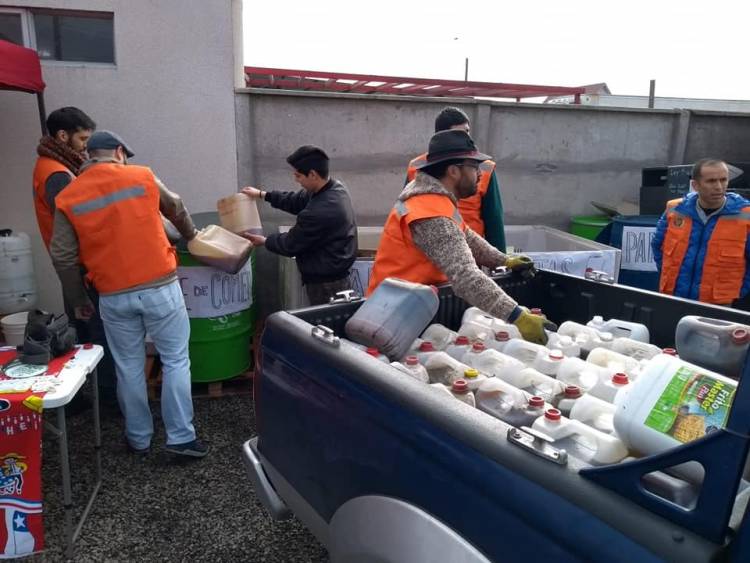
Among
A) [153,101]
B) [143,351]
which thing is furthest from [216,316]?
[153,101]

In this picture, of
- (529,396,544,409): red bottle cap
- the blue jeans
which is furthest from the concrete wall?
(529,396,544,409): red bottle cap

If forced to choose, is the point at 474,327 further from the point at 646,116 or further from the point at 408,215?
the point at 646,116

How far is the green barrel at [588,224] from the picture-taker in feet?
20.4

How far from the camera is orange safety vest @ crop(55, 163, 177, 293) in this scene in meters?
2.96

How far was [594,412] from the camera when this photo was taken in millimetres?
1598

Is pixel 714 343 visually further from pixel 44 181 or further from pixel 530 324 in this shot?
pixel 44 181

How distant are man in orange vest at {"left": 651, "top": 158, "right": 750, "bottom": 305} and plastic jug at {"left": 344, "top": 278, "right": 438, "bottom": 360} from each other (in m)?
2.42

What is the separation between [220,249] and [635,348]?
2.68 meters

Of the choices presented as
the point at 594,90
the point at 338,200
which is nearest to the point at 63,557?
the point at 338,200

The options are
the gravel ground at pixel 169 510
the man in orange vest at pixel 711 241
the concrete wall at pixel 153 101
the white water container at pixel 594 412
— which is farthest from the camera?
the concrete wall at pixel 153 101

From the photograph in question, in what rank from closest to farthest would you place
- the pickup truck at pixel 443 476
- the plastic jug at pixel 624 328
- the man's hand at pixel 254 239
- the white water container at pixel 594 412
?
the pickup truck at pixel 443 476
the white water container at pixel 594 412
the plastic jug at pixel 624 328
the man's hand at pixel 254 239

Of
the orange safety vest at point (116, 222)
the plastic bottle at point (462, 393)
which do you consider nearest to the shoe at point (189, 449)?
the orange safety vest at point (116, 222)

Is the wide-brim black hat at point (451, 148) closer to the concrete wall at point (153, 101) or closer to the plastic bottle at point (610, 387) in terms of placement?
the plastic bottle at point (610, 387)

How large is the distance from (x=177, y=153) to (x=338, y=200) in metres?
2.03
